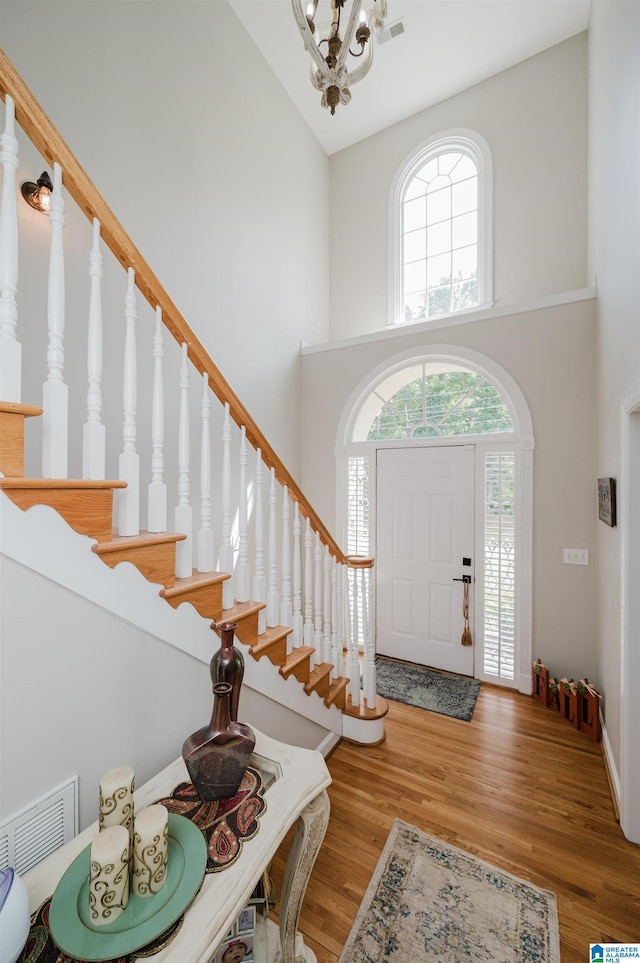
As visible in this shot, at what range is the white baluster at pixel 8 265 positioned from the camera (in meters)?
0.92

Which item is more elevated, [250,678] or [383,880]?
[250,678]

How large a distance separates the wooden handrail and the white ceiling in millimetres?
3513

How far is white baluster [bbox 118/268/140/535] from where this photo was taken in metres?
1.21

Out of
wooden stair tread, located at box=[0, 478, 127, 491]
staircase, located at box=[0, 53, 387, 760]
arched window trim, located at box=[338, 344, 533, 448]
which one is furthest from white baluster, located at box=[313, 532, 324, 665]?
arched window trim, located at box=[338, 344, 533, 448]

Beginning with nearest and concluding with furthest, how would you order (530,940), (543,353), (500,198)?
(530,940), (543,353), (500,198)

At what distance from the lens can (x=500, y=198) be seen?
3557mm

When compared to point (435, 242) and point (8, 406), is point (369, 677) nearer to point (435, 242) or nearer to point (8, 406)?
point (8, 406)

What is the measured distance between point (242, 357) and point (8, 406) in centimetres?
243

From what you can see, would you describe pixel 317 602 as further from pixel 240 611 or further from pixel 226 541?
pixel 226 541

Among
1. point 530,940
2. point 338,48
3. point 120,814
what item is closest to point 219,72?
point 338,48

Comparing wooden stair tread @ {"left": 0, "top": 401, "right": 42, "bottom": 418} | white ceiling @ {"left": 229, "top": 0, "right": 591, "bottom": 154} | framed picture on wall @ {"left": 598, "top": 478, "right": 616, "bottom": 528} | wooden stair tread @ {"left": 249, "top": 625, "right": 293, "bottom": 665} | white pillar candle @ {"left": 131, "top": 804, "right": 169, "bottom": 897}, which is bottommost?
white pillar candle @ {"left": 131, "top": 804, "right": 169, "bottom": 897}

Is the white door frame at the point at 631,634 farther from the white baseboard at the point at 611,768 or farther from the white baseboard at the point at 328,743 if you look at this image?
the white baseboard at the point at 328,743

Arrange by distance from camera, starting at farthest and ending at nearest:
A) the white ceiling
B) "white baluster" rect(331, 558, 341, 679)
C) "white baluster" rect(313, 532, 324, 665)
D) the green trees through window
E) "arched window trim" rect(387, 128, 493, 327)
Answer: "arched window trim" rect(387, 128, 493, 327) < the green trees through window < the white ceiling < "white baluster" rect(331, 558, 341, 679) < "white baluster" rect(313, 532, 324, 665)

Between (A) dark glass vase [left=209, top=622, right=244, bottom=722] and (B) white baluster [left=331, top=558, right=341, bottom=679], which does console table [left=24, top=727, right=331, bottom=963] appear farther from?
(B) white baluster [left=331, top=558, right=341, bottom=679]
